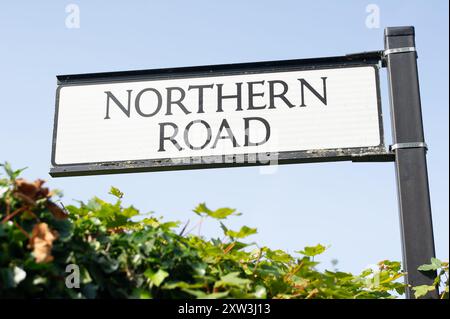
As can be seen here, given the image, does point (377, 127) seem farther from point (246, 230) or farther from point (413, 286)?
point (246, 230)

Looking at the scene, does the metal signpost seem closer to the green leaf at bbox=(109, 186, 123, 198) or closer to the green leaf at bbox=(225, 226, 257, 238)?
the green leaf at bbox=(109, 186, 123, 198)

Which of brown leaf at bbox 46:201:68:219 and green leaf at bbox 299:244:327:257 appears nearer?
brown leaf at bbox 46:201:68:219

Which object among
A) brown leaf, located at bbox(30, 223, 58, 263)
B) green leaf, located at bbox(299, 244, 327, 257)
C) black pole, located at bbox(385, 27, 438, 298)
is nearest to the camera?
brown leaf, located at bbox(30, 223, 58, 263)

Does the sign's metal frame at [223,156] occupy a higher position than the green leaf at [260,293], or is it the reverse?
the sign's metal frame at [223,156]

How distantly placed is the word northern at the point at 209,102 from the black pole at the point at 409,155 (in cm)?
39

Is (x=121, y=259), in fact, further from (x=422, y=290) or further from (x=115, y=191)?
(x=422, y=290)

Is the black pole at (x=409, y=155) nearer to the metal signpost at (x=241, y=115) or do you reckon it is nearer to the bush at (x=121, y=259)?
the metal signpost at (x=241, y=115)

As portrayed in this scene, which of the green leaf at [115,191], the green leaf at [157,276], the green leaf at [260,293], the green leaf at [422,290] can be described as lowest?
the green leaf at [422,290]

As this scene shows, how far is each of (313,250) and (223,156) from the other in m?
1.07

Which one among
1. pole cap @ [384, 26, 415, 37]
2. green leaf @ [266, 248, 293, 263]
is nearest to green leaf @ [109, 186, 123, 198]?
green leaf @ [266, 248, 293, 263]

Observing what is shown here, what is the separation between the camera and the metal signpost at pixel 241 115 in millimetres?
2912

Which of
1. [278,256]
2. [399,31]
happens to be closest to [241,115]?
[399,31]

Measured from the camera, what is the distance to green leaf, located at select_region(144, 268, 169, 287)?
1.63 metres

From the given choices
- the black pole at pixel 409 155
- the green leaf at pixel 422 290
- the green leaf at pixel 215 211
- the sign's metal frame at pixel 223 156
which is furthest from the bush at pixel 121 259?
the sign's metal frame at pixel 223 156
